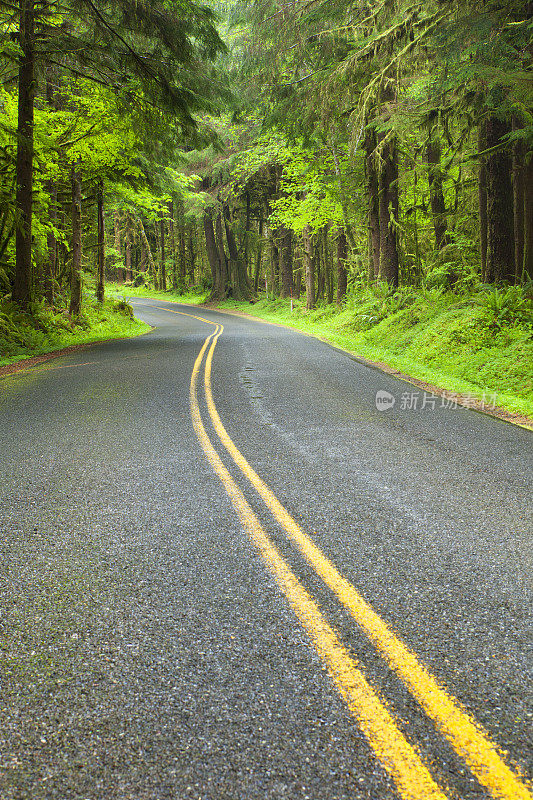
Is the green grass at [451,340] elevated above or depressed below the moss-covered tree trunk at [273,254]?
below

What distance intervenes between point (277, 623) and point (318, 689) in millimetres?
484

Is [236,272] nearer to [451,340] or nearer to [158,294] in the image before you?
[158,294]

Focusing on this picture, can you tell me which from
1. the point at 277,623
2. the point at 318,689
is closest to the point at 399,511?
the point at 277,623

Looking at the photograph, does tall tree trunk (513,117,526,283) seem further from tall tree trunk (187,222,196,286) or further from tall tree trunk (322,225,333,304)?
tall tree trunk (187,222,196,286)

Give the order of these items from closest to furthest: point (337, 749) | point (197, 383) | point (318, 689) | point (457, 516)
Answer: point (337, 749) → point (318, 689) → point (457, 516) → point (197, 383)

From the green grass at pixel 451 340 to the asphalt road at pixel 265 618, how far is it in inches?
146

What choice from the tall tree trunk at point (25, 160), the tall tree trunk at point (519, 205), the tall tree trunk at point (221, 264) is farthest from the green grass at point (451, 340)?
the tall tree trunk at point (221, 264)

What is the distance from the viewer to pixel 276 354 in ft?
43.8

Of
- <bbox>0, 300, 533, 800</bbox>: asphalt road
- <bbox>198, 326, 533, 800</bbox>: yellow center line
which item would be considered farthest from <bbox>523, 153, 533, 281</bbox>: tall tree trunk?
<bbox>198, 326, 533, 800</bbox>: yellow center line

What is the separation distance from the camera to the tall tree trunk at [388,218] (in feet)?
56.1

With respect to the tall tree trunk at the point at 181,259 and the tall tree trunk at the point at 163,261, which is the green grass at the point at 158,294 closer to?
the tall tree trunk at the point at 163,261

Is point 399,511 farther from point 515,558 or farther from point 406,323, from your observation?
point 406,323

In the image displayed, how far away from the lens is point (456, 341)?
11656mm

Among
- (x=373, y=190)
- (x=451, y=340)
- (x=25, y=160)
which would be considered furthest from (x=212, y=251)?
(x=451, y=340)
